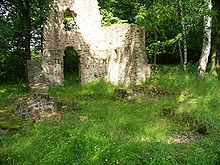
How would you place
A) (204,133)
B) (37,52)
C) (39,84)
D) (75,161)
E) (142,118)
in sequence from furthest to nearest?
(37,52), (39,84), (142,118), (204,133), (75,161)

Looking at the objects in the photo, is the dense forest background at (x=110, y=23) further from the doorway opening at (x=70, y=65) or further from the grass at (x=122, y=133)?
the grass at (x=122, y=133)

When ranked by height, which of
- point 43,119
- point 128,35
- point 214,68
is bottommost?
point 43,119

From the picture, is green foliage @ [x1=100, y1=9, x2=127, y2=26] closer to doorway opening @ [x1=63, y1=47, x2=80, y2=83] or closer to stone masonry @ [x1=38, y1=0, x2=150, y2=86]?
doorway opening @ [x1=63, y1=47, x2=80, y2=83]

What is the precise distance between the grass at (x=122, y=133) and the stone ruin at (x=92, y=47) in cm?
327

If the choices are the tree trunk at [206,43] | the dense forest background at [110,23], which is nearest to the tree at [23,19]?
the dense forest background at [110,23]

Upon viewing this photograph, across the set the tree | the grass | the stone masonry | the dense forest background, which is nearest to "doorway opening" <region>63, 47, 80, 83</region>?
the dense forest background

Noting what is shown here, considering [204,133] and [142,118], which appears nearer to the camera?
[204,133]

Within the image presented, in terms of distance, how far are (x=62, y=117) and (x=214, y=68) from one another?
35.4 feet

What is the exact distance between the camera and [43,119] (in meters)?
11.4

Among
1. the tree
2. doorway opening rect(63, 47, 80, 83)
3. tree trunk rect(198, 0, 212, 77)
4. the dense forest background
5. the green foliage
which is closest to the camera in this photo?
tree trunk rect(198, 0, 212, 77)

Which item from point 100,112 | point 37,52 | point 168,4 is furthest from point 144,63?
point 37,52

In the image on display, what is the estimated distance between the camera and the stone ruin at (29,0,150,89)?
742 inches

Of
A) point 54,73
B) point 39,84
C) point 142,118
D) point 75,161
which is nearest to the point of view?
point 75,161

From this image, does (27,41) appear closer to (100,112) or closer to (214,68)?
(214,68)
